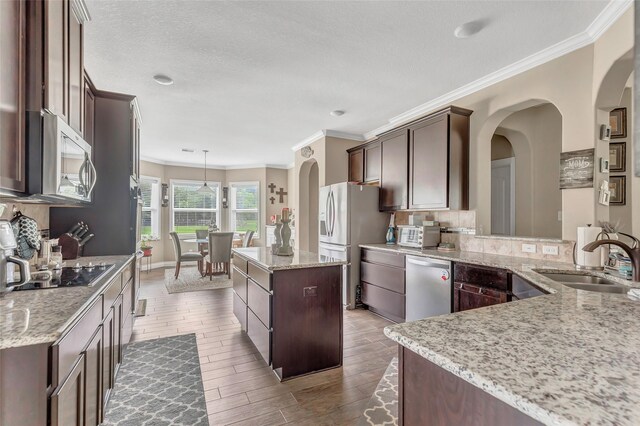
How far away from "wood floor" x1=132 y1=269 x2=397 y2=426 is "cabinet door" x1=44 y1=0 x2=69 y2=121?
206cm

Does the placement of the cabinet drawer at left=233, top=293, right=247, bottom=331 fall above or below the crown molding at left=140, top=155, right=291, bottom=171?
below

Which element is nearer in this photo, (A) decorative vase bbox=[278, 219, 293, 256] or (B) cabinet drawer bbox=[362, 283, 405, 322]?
(A) decorative vase bbox=[278, 219, 293, 256]

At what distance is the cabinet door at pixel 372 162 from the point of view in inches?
174

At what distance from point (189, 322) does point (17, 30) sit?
3.17 meters

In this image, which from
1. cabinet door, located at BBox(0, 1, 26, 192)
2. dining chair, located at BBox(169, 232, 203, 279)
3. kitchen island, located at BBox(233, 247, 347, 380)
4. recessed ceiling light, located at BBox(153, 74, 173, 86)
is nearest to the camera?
cabinet door, located at BBox(0, 1, 26, 192)

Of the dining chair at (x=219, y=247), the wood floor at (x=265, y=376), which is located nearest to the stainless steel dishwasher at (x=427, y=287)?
the wood floor at (x=265, y=376)

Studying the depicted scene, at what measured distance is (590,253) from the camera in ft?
7.11

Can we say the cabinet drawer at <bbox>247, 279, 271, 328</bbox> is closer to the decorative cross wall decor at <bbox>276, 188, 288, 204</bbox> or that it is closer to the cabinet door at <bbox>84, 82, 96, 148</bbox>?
the cabinet door at <bbox>84, 82, 96, 148</bbox>

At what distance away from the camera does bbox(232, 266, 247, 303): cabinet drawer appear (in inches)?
123

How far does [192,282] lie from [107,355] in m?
4.09

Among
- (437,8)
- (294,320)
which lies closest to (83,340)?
(294,320)

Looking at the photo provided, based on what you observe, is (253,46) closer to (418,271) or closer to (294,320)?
(294,320)

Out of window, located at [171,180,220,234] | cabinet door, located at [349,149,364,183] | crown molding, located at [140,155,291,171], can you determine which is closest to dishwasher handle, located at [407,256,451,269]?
cabinet door, located at [349,149,364,183]

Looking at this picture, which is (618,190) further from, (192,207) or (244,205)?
(192,207)
